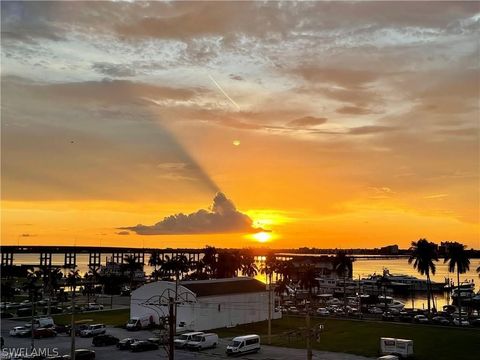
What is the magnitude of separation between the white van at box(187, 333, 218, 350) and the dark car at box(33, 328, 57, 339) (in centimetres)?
1870

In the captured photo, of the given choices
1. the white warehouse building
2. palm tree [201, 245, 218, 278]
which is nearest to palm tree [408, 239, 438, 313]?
the white warehouse building

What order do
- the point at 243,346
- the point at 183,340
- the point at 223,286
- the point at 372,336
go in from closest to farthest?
the point at 243,346 < the point at 183,340 < the point at 372,336 < the point at 223,286

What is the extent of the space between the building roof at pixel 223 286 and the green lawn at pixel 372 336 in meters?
5.59

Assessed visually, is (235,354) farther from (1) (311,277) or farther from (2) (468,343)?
(1) (311,277)

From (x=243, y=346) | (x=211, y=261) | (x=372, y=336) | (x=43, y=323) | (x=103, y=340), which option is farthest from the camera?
(x=211, y=261)

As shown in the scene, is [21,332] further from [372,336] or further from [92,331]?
[372,336]

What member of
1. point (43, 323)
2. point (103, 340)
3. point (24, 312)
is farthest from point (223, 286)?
point (24, 312)

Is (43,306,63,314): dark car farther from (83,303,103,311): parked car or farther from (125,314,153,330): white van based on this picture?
(125,314,153,330): white van

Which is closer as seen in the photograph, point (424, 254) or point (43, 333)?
point (43, 333)

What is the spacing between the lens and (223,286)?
257ft

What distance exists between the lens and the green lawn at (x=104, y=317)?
7701 centimetres

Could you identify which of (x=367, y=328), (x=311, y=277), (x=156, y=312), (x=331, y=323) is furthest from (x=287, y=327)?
(x=311, y=277)

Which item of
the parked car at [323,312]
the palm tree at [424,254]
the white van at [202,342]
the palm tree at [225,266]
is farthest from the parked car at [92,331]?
the palm tree at [225,266]

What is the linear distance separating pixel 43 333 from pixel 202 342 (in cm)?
2049
